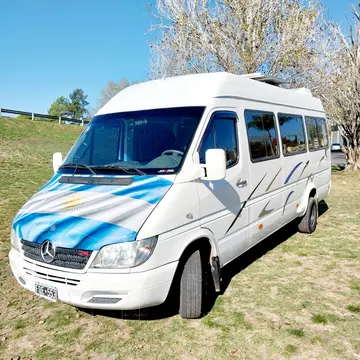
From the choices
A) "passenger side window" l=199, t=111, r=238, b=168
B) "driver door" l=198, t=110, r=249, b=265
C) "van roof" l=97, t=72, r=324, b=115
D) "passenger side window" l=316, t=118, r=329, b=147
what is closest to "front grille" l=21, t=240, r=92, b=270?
"driver door" l=198, t=110, r=249, b=265

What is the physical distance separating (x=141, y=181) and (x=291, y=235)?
457 cm

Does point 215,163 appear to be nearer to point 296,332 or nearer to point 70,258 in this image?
point 70,258

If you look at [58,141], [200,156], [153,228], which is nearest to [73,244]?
[153,228]

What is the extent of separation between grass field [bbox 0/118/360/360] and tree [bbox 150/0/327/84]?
10.2 meters

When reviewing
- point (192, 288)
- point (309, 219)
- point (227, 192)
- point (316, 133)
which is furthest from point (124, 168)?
point (316, 133)

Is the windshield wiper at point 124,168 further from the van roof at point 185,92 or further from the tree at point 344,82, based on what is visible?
the tree at point 344,82

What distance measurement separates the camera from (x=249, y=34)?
1433cm

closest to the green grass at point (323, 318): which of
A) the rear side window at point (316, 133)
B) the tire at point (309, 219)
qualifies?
the tire at point (309, 219)

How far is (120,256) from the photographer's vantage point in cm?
324

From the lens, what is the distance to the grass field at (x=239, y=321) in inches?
137

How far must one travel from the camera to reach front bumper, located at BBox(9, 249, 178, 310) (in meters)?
3.26

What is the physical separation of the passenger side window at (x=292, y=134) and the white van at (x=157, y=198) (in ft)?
0.96

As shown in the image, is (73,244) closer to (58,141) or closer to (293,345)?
(293,345)

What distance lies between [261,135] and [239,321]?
2.59m
